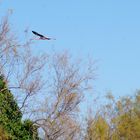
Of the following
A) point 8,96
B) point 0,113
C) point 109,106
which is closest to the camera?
point 0,113

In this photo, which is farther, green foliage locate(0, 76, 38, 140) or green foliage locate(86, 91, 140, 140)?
green foliage locate(86, 91, 140, 140)

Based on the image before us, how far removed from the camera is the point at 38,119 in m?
26.6

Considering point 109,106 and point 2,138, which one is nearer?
point 2,138

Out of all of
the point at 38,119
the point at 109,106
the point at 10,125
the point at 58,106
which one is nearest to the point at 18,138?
the point at 10,125

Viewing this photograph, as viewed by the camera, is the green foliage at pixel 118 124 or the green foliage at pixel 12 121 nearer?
the green foliage at pixel 12 121

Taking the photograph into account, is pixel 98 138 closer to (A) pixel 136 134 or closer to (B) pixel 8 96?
(A) pixel 136 134

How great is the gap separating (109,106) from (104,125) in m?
2.33

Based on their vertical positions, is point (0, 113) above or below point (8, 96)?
below

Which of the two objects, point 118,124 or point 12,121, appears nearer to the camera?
point 12,121

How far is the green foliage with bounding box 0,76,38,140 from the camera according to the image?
1653cm

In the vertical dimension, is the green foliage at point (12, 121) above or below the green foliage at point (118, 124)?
below

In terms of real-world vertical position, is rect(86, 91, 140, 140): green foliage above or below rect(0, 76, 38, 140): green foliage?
above

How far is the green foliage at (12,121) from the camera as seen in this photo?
16531 mm

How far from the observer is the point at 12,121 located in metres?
17.1
